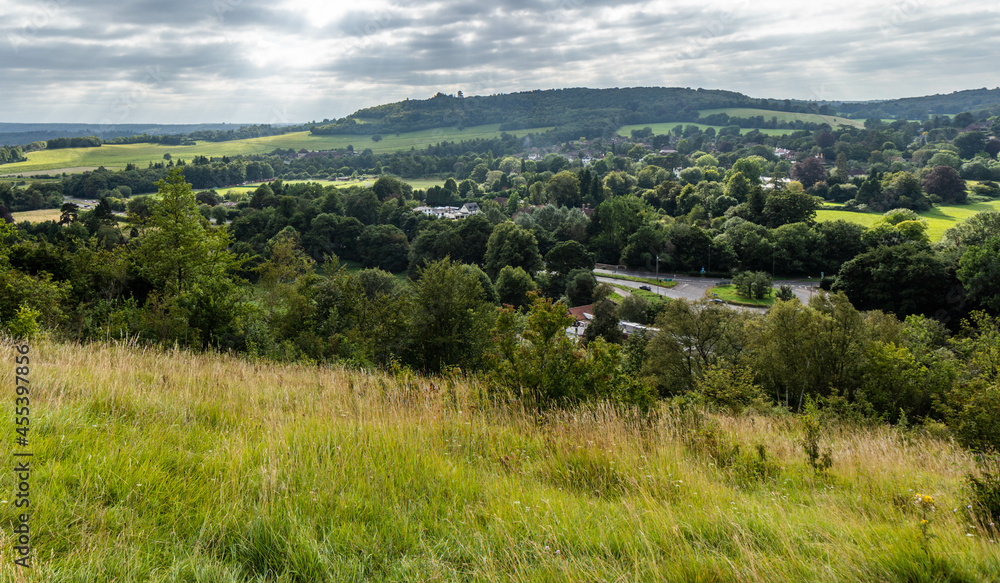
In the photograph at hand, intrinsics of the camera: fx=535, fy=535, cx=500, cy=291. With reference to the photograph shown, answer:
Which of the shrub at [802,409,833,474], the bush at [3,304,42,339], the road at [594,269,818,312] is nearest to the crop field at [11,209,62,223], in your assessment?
the road at [594,269,818,312]

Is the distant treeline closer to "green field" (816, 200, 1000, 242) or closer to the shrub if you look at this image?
"green field" (816, 200, 1000, 242)

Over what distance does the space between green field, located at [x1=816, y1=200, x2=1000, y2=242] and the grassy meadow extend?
308ft

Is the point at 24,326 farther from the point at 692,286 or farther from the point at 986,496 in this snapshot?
the point at 692,286

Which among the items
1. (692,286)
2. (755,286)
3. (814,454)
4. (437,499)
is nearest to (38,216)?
(692,286)

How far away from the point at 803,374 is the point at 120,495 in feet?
80.0

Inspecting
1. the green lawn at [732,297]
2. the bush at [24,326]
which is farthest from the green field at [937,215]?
the bush at [24,326]

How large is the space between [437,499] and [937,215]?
387ft

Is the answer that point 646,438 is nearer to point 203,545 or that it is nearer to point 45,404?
point 203,545

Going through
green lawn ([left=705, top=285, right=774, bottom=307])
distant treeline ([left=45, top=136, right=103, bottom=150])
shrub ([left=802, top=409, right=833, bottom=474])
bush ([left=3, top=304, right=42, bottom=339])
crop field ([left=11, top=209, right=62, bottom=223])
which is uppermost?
distant treeline ([left=45, top=136, right=103, bottom=150])

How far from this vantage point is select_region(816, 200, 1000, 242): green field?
8525cm

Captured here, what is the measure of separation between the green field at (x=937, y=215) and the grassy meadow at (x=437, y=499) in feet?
308

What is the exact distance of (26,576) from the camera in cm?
251

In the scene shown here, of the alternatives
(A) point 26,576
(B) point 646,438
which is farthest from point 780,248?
(A) point 26,576

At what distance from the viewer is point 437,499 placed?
3.74 meters
